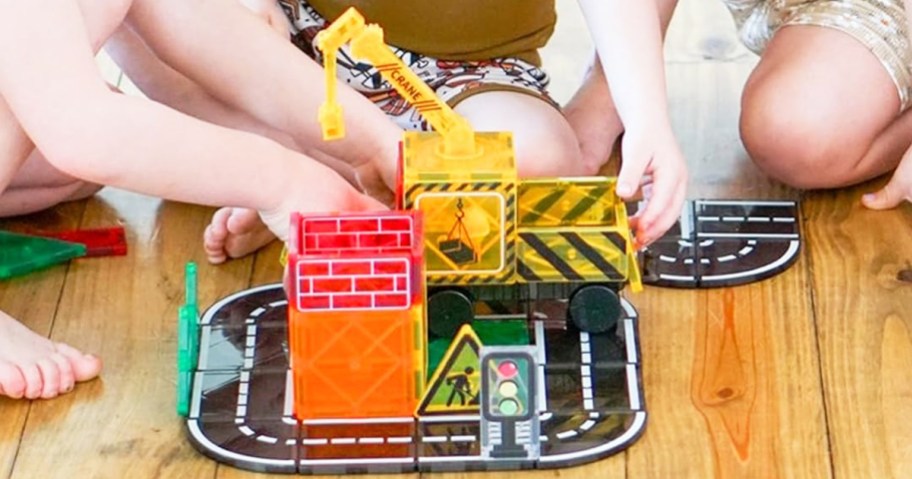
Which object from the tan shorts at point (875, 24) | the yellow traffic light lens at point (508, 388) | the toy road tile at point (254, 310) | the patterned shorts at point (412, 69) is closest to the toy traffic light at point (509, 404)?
the yellow traffic light lens at point (508, 388)

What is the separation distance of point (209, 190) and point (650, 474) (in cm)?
35

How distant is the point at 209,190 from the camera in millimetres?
1143

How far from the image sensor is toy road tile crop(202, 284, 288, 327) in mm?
1226

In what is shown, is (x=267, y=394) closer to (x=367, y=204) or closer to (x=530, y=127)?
(x=367, y=204)

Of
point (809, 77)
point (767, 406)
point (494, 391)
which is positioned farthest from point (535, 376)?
point (809, 77)

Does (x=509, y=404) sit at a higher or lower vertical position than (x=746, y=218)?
lower

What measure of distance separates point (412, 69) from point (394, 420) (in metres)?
0.37

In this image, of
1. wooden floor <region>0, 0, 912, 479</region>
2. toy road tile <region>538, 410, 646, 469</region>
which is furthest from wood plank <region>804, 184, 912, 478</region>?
toy road tile <region>538, 410, 646, 469</region>

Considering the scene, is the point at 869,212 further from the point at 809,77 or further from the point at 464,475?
the point at 464,475

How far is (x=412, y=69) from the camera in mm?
1369

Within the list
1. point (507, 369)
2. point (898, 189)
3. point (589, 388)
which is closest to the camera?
point (507, 369)

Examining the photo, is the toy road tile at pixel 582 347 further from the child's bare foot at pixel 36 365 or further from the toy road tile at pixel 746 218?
the child's bare foot at pixel 36 365

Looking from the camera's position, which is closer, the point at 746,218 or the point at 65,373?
the point at 65,373

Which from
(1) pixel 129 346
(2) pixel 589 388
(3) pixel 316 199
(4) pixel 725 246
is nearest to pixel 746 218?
(4) pixel 725 246
